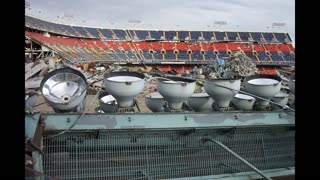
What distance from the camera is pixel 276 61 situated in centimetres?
3788

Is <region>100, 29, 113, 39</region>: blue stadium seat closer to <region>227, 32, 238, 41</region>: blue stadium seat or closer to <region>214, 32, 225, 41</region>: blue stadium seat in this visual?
<region>214, 32, 225, 41</region>: blue stadium seat

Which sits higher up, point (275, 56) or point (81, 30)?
point (81, 30)

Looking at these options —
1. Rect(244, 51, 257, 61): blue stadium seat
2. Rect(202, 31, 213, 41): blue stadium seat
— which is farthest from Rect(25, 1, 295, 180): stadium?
Rect(202, 31, 213, 41): blue stadium seat

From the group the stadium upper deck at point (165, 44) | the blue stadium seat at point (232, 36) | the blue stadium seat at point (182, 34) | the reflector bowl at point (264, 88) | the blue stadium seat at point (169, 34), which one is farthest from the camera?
the blue stadium seat at point (232, 36)

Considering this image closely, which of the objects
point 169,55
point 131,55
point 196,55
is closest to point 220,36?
point 196,55

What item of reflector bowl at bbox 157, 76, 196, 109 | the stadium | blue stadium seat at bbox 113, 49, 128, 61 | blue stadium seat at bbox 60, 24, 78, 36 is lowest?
the stadium

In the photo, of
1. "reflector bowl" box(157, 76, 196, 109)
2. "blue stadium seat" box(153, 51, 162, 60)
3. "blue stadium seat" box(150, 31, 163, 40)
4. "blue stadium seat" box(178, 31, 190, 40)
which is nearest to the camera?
"reflector bowl" box(157, 76, 196, 109)

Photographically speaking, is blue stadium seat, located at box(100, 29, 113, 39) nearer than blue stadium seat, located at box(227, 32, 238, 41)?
Yes

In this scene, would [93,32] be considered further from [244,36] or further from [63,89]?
[63,89]

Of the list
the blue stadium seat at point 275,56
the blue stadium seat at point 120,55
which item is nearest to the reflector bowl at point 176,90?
the blue stadium seat at point 120,55

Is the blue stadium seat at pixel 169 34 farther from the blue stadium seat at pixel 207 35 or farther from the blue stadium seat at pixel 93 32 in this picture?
the blue stadium seat at pixel 93 32
